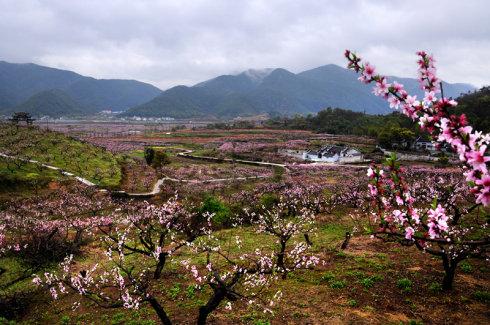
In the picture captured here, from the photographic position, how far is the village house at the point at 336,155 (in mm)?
74131

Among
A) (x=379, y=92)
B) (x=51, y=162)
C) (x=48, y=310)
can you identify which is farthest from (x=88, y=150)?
(x=379, y=92)

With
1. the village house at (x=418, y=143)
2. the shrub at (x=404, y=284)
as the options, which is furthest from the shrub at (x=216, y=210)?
the village house at (x=418, y=143)

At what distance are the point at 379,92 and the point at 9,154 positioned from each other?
59.5 metres

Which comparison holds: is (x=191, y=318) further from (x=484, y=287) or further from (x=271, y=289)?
(x=484, y=287)

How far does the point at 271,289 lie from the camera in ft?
40.7

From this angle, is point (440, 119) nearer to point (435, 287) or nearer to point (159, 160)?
point (435, 287)

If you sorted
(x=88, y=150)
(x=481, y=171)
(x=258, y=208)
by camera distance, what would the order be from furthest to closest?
(x=88, y=150) < (x=258, y=208) < (x=481, y=171)

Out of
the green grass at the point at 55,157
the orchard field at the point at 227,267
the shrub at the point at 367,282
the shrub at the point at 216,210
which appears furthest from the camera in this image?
the green grass at the point at 55,157

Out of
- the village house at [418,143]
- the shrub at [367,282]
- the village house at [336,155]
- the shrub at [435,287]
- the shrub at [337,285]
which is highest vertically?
the village house at [418,143]

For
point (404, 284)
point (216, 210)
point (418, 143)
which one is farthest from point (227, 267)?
point (418, 143)

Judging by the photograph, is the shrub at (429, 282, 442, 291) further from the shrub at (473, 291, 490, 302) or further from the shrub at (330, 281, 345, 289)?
the shrub at (330, 281, 345, 289)

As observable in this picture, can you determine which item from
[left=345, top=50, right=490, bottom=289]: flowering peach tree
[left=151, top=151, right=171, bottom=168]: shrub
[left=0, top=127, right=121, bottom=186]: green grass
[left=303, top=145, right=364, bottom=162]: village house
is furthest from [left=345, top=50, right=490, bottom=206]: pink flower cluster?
[left=303, top=145, right=364, bottom=162]: village house

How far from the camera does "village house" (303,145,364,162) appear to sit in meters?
74.1

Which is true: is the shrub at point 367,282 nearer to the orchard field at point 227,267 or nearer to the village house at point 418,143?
the orchard field at point 227,267
